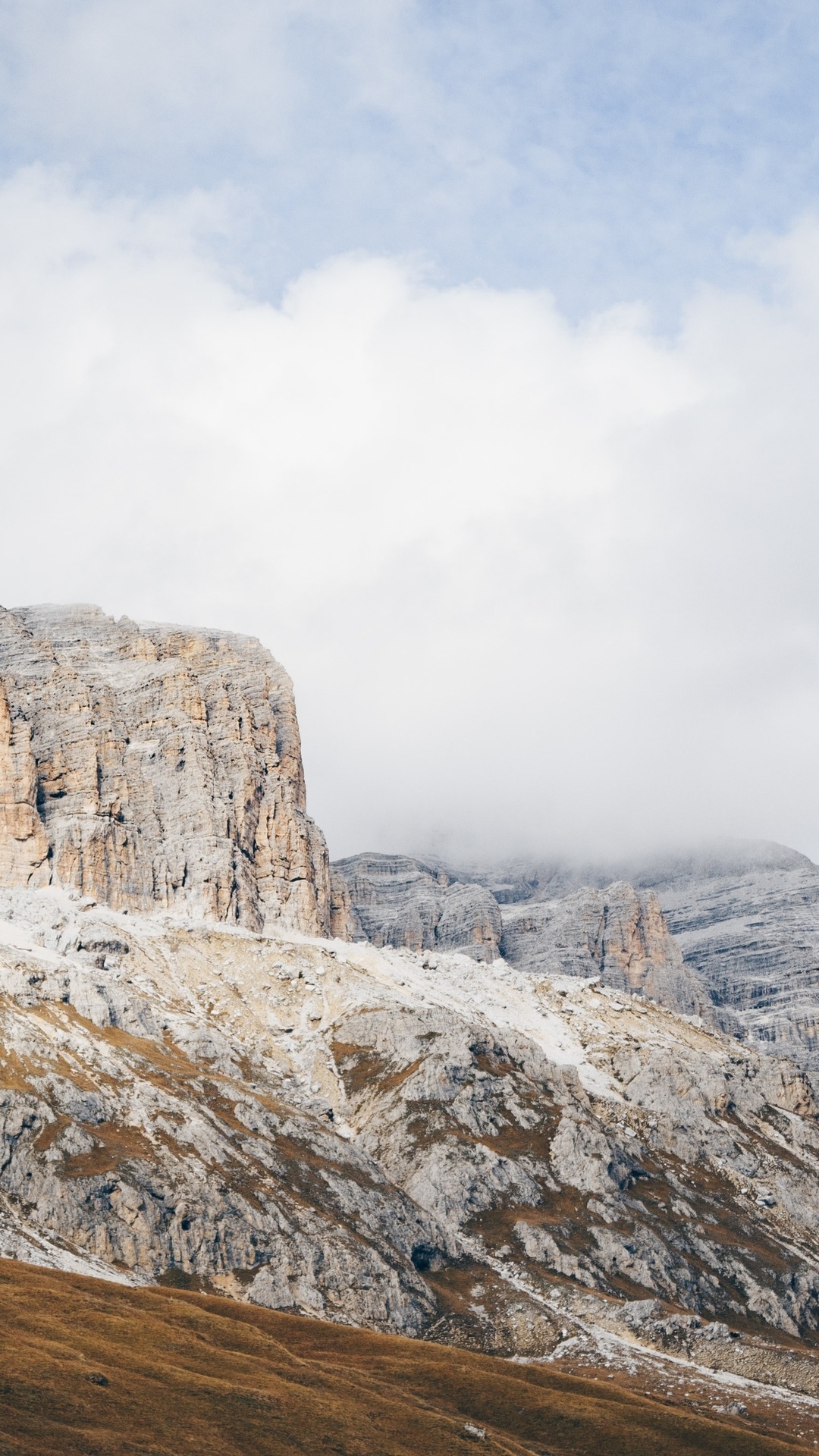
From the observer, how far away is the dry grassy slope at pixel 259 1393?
88875 mm

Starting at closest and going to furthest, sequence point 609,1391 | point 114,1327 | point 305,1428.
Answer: point 305,1428
point 114,1327
point 609,1391

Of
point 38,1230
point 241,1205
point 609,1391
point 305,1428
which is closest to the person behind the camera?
point 305,1428

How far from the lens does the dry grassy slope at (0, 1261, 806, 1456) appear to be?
88875 mm

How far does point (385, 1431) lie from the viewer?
105 metres

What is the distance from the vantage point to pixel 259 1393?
10275cm

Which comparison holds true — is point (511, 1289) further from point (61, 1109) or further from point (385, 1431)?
point (385, 1431)

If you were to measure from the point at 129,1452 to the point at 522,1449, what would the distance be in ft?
138

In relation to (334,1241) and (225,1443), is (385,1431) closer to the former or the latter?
(225,1443)

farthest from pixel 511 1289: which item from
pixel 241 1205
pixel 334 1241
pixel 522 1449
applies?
pixel 522 1449

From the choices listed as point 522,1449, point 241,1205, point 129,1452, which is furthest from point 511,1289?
point 129,1452

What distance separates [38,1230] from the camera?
17200 cm

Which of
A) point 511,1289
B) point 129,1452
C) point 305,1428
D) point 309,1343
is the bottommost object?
point 511,1289

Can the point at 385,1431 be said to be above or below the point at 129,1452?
below

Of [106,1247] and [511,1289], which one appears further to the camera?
[511,1289]
